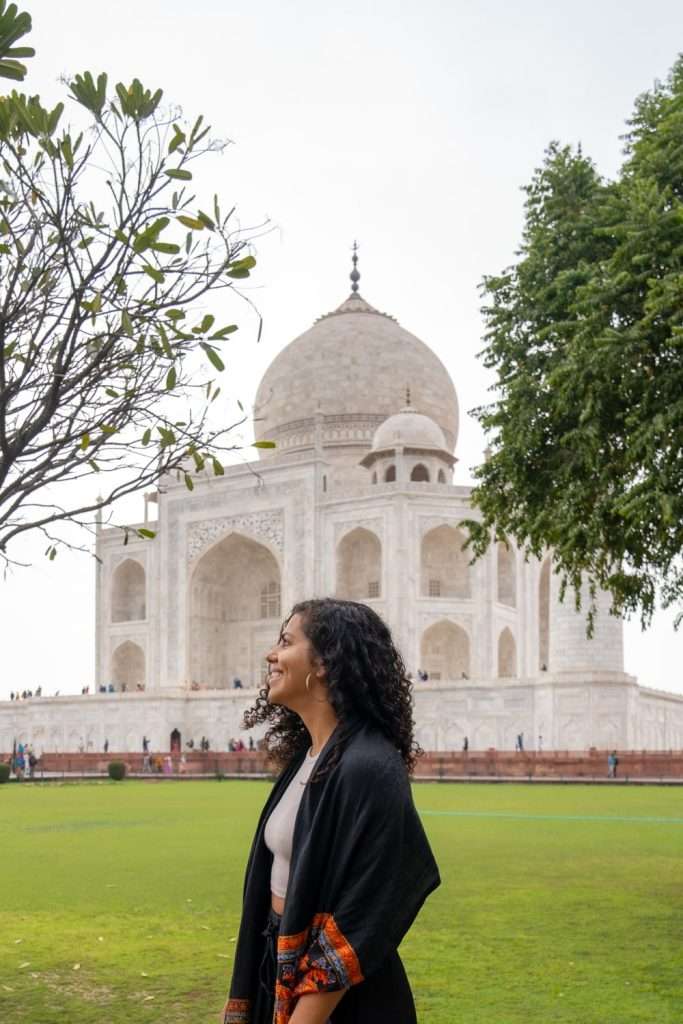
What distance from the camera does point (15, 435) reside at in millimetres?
4500

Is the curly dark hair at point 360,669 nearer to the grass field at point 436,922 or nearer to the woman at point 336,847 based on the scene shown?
the woman at point 336,847

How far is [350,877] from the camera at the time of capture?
7.16 ft

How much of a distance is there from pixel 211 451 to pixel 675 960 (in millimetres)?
3200

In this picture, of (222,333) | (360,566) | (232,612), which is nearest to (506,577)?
(360,566)

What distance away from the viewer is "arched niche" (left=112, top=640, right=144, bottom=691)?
3978 cm

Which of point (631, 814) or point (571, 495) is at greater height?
point (571, 495)

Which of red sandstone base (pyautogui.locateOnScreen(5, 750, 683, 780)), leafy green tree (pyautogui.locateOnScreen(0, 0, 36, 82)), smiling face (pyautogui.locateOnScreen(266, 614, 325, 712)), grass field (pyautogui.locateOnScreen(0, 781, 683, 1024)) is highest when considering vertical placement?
leafy green tree (pyautogui.locateOnScreen(0, 0, 36, 82))

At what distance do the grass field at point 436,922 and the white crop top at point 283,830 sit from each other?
8.17 ft

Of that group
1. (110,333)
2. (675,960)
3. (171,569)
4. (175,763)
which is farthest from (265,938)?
(171,569)

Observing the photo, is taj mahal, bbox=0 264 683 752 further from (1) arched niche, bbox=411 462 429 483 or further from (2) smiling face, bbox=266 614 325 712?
(2) smiling face, bbox=266 614 325 712

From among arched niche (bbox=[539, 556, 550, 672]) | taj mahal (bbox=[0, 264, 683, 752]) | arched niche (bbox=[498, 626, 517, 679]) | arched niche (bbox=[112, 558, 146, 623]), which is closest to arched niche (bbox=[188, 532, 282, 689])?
taj mahal (bbox=[0, 264, 683, 752])

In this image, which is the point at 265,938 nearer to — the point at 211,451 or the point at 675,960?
the point at 211,451

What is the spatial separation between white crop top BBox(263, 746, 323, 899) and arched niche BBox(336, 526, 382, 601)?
32775mm

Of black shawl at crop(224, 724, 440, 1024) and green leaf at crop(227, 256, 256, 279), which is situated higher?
green leaf at crop(227, 256, 256, 279)
